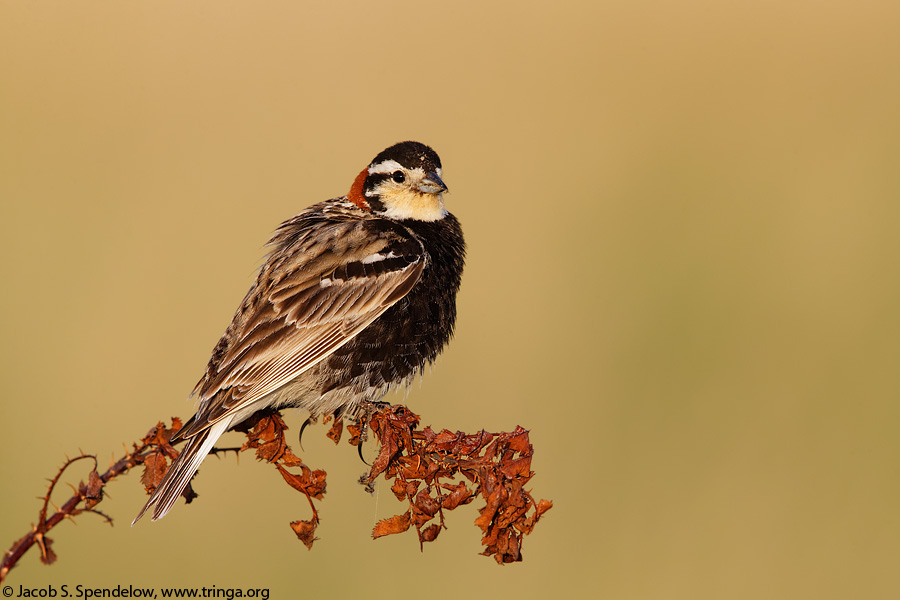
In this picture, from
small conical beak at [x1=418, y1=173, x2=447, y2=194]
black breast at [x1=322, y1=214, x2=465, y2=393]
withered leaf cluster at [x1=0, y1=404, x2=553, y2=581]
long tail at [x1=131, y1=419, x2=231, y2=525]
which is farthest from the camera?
small conical beak at [x1=418, y1=173, x2=447, y2=194]

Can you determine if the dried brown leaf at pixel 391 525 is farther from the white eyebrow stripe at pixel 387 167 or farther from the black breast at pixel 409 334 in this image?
the white eyebrow stripe at pixel 387 167

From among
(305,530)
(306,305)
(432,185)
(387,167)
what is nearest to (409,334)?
(306,305)

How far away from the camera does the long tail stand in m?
4.87

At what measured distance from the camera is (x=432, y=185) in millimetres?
7008

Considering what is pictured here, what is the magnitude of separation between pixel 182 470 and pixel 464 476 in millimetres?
1561

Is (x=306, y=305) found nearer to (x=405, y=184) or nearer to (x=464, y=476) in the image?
(x=405, y=184)

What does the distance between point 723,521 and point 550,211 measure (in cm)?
425

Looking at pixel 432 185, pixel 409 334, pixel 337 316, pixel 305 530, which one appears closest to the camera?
pixel 305 530

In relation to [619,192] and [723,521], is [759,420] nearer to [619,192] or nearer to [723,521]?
[723,521]

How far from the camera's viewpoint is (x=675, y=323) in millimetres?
10258

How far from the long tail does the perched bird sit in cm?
1

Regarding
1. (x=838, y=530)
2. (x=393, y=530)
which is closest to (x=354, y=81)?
(x=838, y=530)

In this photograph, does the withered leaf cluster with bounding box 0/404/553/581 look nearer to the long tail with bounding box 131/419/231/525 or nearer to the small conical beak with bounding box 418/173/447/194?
the long tail with bounding box 131/419/231/525

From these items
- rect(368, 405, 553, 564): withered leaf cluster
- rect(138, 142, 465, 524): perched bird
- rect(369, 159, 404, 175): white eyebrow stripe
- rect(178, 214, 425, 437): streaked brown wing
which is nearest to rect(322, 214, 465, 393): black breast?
rect(138, 142, 465, 524): perched bird
